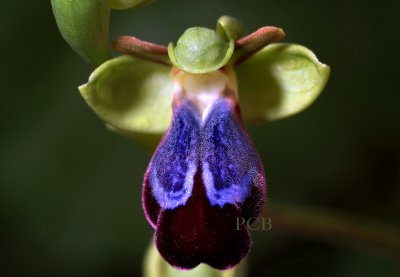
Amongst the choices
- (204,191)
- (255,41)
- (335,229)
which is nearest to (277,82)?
(255,41)

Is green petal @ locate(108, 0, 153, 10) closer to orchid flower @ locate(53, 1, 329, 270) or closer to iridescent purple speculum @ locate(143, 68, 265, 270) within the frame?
orchid flower @ locate(53, 1, 329, 270)

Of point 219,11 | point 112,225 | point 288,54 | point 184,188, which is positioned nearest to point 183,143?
point 184,188

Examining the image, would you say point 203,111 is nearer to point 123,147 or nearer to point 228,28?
point 228,28

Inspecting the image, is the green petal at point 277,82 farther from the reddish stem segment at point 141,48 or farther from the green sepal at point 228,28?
the reddish stem segment at point 141,48

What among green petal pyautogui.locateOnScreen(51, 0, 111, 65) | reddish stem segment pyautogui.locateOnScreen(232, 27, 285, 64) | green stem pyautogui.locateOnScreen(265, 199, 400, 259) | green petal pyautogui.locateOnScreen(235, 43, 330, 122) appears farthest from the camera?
green stem pyautogui.locateOnScreen(265, 199, 400, 259)

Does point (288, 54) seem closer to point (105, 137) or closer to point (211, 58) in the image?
point (211, 58)

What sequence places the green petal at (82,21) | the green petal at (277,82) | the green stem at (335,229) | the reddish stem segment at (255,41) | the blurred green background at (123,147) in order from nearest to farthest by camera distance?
the green petal at (82,21), the reddish stem segment at (255,41), the green petal at (277,82), the green stem at (335,229), the blurred green background at (123,147)

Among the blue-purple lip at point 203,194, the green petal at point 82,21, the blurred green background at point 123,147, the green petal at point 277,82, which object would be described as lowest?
the blurred green background at point 123,147

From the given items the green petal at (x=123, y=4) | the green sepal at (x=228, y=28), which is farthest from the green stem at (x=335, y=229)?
the green petal at (x=123, y=4)

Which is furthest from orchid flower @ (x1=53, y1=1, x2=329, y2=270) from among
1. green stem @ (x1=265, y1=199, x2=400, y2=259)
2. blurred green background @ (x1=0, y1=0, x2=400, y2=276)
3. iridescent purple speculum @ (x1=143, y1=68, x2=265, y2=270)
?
blurred green background @ (x1=0, y1=0, x2=400, y2=276)
